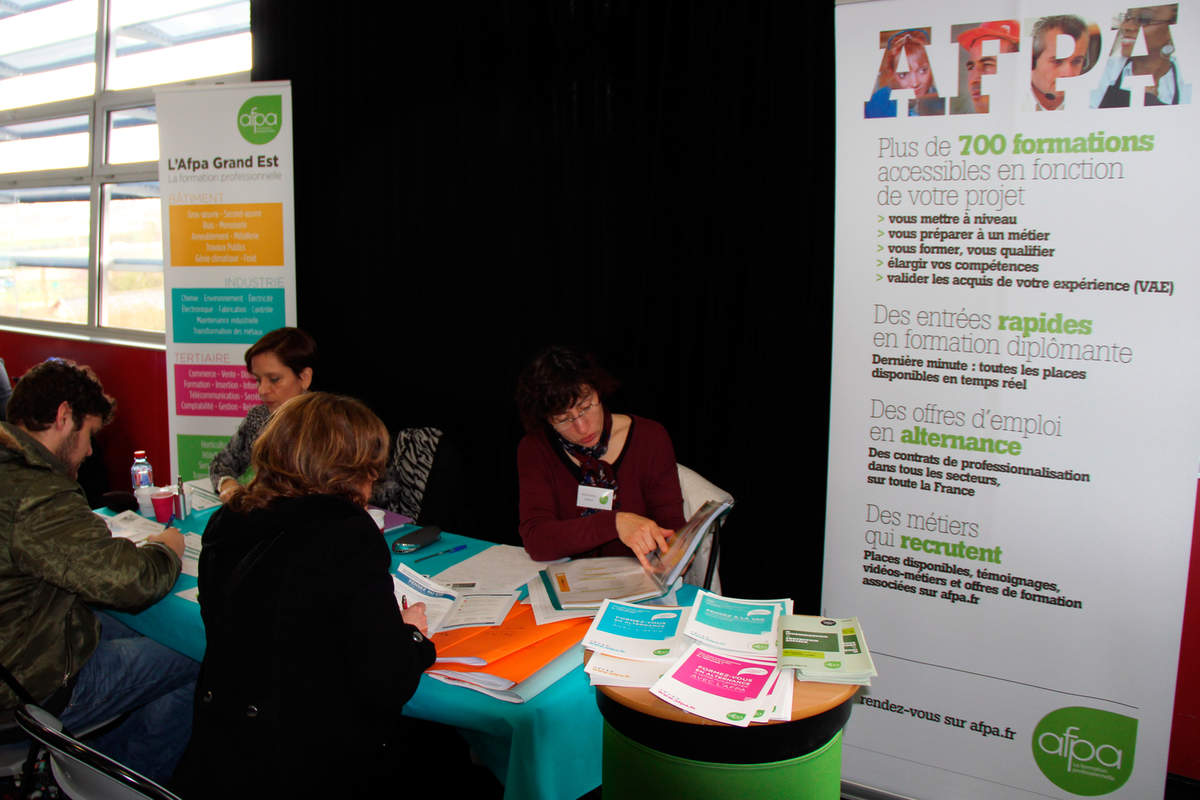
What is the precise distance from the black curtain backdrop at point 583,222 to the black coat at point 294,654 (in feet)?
5.21

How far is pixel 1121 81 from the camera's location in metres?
1.92

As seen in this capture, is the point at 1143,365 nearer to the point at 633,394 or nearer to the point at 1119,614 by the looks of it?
the point at 1119,614

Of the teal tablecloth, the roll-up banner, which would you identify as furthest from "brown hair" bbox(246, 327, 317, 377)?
the roll-up banner

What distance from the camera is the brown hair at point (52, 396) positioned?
6.65ft

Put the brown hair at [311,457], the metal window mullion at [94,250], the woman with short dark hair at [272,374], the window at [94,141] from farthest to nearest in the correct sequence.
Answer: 1. the metal window mullion at [94,250]
2. the window at [94,141]
3. the woman with short dark hair at [272,374]
4. the brown hair at [311,457]

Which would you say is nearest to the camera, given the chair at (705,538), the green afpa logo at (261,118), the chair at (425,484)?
the chair at (705,538)

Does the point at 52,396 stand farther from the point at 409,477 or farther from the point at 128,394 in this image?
the point at 128,394

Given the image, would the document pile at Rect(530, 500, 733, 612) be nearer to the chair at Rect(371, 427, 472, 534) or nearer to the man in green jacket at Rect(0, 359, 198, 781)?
the chair at Rect(371, 427, 472, 534)

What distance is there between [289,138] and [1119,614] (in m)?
3.51

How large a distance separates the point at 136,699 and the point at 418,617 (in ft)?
3.12

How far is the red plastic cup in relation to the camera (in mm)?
2436

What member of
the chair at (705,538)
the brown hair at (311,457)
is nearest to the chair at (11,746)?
the brown hair at (311,457)

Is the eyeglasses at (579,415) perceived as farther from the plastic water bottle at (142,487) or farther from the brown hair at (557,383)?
the plastic water bottle at (142,487)

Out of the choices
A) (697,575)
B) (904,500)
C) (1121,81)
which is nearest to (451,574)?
(697,575)
